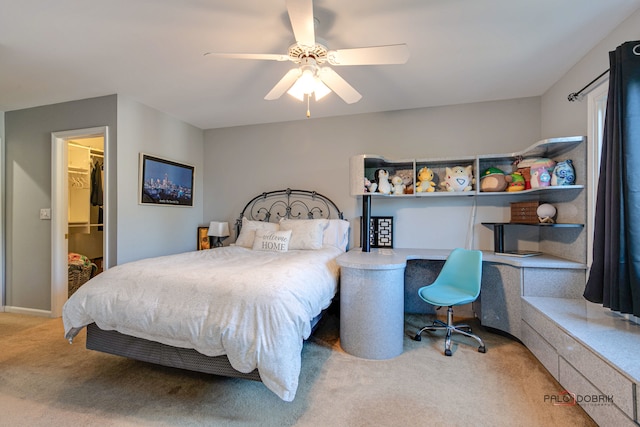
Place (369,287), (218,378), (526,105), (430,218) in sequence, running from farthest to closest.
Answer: (430,218), (526,105), (369,287), (218,378)

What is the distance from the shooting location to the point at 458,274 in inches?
112

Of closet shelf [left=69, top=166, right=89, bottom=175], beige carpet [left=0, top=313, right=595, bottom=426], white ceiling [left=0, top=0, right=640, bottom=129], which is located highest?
white ceiling [left=0, top=0, right=640, bottom=129]

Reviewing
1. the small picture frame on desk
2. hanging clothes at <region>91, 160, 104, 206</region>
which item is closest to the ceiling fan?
the small picture frame on desk

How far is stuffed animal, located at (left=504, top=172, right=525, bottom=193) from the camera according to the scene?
296 centimetres

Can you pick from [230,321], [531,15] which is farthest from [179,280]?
[531,15]

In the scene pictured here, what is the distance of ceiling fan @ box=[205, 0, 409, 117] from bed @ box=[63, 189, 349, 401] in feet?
4.57

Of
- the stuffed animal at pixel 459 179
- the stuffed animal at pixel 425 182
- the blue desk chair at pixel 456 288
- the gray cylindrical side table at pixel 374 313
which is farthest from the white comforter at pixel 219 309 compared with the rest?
the stuffed animal at pixel 459 179

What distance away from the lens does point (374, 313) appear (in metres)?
2.34

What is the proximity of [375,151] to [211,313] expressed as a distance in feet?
8.96

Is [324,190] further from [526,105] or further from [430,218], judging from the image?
[526,105]

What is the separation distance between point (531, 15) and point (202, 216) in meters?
4.22

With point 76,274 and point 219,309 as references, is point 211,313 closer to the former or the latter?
point 219,309

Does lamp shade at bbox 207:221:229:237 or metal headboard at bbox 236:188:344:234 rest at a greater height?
metal headboard at bbox 236:188:344:234

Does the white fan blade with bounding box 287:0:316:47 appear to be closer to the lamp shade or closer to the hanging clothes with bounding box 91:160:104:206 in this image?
the lamp shade
